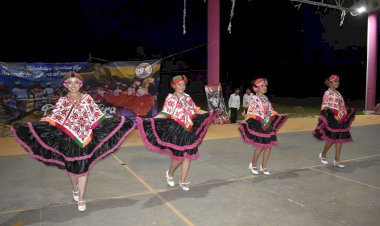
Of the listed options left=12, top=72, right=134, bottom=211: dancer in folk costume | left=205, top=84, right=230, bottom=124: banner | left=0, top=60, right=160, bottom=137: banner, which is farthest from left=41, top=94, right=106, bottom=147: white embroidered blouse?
left=205, top=84, right=230, bottom=124: banner

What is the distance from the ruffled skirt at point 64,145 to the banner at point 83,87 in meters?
6.98

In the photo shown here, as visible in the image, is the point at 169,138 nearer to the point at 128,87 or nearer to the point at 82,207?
the point at 82,207

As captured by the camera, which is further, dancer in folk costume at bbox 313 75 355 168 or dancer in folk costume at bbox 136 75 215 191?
dancer in folk costume at bbox 313 75 355 168

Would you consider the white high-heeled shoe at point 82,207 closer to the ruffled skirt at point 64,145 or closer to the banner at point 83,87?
the ruffled skirt at point 64,145

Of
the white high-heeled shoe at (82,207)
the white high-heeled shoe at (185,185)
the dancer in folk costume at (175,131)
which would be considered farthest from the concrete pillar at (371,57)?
the white high-heeled shoe at (82,207)

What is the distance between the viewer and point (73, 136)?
4.57 meters

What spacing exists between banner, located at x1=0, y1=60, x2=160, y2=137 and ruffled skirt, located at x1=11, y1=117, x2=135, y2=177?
698 centimetres

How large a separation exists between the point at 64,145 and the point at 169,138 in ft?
5.32

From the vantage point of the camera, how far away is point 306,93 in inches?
1458

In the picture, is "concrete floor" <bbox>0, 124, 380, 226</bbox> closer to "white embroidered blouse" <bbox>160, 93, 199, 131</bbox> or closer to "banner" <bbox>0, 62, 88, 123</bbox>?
"white embroidered blouse" <bbox>160, 93, 199, 131</bbox>

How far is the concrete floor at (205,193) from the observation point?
4363mm

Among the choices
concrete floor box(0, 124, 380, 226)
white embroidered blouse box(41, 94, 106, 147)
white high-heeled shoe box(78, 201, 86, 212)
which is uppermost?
white embroidered blouse box(41, 94, 106, 147)

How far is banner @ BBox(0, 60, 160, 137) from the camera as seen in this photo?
1092 cm

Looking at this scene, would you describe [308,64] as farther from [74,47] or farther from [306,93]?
[74,47]
